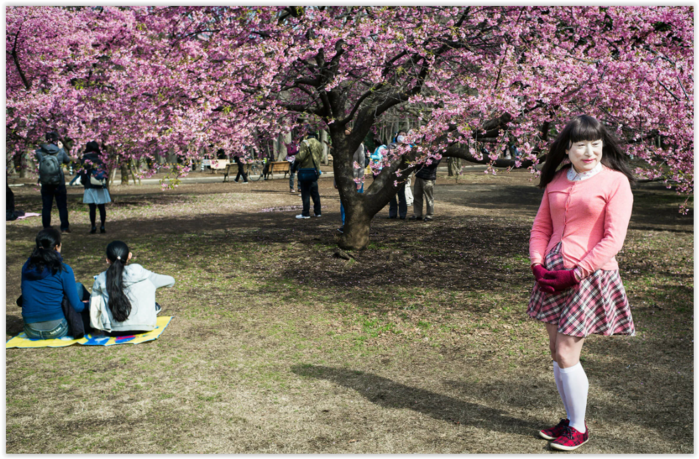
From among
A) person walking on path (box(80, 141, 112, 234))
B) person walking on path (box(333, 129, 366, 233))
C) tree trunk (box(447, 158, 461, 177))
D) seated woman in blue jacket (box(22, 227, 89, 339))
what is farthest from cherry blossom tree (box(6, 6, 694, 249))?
tree trunk (box(447, 158, 461, 177))

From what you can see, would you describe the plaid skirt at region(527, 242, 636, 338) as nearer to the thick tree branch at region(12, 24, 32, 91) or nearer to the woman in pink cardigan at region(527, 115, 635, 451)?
the woman in pink cardigan at region(527, 115, 635, 451)

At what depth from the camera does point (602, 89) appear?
21.7 ft

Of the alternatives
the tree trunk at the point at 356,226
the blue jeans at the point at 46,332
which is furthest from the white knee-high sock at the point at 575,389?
the tree trunk at the point at 356,226

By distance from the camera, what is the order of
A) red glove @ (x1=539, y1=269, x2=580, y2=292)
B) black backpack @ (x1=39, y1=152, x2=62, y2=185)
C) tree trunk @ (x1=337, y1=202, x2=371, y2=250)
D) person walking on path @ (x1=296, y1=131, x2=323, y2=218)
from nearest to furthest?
red glove @ (x1=539, y1=269, x2=580, y2=292) → tree trunk @ (x1=337, y1=202, x2=371, y2=250) → black backpack @ (x1=39, y1=152, x2=62, y2=185) → person walking on path @ (x1=296, y1=131, x2=323, y2=218)

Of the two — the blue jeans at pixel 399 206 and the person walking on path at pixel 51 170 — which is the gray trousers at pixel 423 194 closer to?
the blue jeans at pixel 399 206

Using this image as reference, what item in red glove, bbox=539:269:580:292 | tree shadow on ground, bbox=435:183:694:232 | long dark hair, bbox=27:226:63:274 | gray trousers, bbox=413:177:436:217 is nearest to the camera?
red glove, bbox=539:269:580:292

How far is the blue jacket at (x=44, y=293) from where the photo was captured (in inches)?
215

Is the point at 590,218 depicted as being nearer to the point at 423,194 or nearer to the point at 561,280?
the point at 561,280

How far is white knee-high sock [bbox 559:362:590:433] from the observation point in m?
3.40

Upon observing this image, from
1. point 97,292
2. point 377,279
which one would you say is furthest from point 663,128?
point 97,292

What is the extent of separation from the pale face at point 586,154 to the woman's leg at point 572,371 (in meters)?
0.96

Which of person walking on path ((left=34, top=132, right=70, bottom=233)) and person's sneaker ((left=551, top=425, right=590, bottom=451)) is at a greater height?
person walking on path ((left=34, top=132, right=70, bottom=233))

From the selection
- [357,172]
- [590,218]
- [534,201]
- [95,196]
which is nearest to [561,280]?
[590,218]

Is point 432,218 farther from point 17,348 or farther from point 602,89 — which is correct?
point 17,348
